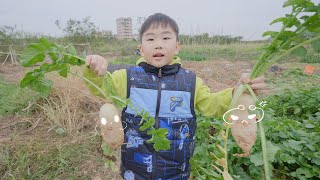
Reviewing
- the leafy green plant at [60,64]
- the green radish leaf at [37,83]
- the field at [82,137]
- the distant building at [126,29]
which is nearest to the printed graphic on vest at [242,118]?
the leafy green plant at [60,64]

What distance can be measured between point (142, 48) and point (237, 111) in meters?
0.70

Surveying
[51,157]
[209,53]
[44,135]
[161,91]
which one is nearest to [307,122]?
[161,91]

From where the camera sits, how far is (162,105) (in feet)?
4.95

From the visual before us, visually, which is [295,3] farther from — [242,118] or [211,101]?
[211,101]

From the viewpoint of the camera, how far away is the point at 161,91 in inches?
59.9

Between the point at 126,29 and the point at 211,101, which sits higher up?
the point at 126,29

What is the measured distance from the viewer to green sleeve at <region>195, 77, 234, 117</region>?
1309mm

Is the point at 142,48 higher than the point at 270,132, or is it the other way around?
the point at 142,48

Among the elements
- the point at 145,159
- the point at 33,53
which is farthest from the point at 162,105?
the point at 33,53

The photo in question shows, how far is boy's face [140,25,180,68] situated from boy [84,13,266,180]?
0.05ft

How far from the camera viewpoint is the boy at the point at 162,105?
4.95ft

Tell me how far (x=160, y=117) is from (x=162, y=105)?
2.7 inches

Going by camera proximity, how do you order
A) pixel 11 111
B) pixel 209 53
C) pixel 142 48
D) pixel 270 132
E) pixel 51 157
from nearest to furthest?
pixel 142 48
pixel 270 132
pixel 51 157
pixel 11 111
pixel 209 53

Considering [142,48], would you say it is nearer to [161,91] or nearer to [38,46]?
[161,91]
